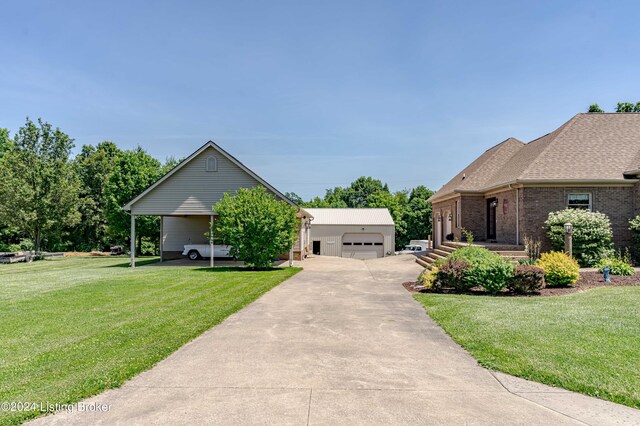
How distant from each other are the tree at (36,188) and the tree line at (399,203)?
25.1m

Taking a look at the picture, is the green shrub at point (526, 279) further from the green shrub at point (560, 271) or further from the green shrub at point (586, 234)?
the green shrub at point (586, 234)

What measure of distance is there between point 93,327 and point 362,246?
30321mm

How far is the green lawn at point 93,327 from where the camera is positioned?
4.69 metres

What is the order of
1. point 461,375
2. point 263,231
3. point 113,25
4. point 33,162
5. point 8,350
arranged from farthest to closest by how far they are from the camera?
1. point 33,162
2. point 263,231
3. point 113,25
4. point 8,350
5. point 461,375

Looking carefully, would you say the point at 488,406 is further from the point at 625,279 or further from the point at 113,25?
the point at 113,25

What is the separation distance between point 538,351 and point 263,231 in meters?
14.3

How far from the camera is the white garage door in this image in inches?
1431

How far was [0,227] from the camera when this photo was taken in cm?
4019

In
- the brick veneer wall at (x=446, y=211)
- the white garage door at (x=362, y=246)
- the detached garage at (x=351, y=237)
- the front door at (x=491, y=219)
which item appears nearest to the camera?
the front door at (x=491, y=219)

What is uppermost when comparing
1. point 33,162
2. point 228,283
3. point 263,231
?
point 33,162

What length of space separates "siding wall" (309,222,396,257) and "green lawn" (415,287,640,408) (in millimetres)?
25434

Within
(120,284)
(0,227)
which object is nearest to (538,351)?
(120,284)

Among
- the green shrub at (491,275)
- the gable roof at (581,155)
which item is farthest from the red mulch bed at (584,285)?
the gable roof at (581,155)

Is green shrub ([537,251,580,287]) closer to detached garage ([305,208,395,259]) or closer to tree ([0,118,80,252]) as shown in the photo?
detached garage ([305,208,395,259])
